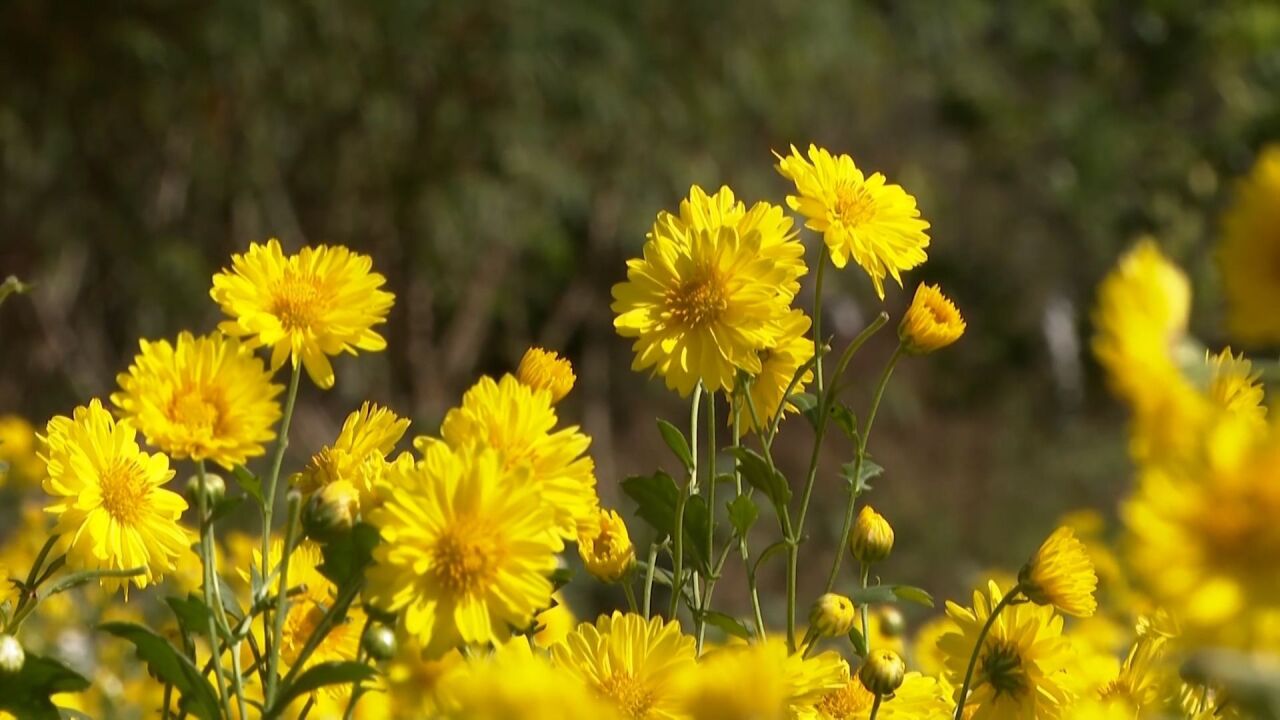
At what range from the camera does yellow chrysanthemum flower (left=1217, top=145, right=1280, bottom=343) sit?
487mm

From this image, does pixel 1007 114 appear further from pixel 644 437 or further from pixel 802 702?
pixel 802 702

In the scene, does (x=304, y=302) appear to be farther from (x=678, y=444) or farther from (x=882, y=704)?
(x=882, y=704)

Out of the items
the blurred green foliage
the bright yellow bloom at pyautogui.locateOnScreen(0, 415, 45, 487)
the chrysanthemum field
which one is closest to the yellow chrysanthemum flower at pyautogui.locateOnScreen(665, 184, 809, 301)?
the chrysanthemum field

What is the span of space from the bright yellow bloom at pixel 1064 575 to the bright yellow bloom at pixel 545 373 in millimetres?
265

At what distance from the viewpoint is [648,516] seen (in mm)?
843

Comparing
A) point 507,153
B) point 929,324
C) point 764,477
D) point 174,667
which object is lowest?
point 174,667

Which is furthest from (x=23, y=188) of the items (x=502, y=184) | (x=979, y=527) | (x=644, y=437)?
(x=979, y=527)

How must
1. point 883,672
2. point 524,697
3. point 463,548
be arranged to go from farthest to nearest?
1. point 883,672
2. point 463,548
3. point 524,697

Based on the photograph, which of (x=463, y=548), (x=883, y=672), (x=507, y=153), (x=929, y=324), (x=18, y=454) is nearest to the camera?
(x=463, y=548)

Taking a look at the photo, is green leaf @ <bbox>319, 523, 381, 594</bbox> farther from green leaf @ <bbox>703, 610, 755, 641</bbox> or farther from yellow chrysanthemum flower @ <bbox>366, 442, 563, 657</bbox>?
green leaf @ <bbox>703, 610, 755, 641</bbox>

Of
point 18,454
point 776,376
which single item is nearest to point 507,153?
point 18,454

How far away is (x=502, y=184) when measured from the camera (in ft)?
17.1

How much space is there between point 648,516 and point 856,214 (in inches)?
8.5

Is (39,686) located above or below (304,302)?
below
